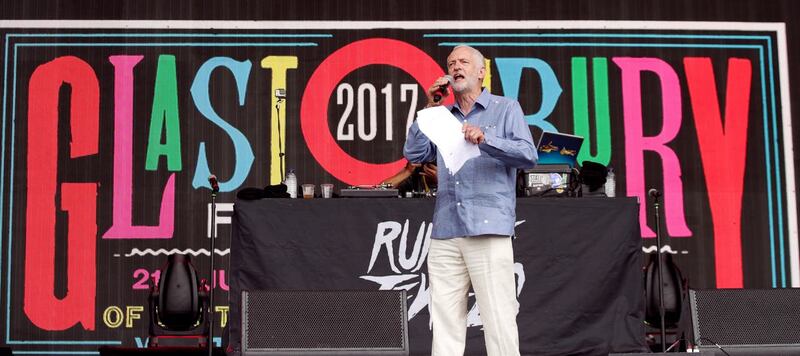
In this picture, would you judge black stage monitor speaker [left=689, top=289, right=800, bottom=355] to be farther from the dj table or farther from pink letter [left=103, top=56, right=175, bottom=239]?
pink letter [left=103, top=56, right=175, bottom=239]

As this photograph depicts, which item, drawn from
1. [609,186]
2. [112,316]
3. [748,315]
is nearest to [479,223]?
[748,315]

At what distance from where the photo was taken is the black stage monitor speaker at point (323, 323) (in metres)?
4.32

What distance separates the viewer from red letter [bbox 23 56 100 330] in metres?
6.84

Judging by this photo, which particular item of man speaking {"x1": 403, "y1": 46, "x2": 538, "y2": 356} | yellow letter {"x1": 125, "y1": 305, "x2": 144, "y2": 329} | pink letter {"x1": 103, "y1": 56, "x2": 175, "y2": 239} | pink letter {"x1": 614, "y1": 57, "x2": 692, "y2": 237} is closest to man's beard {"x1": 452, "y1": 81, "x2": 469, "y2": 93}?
man speaking {"x1": 403, "y1": 46, "x2": 538, "y2": 356}

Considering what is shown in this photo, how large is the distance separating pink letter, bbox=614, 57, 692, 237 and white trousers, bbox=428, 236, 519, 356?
12.0ft

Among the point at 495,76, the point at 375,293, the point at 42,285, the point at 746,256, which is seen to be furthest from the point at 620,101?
the point at 42,285

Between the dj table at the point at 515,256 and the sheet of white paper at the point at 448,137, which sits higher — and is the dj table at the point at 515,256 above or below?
below

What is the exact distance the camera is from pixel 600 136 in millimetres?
7168

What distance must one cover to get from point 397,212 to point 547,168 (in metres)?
0.90

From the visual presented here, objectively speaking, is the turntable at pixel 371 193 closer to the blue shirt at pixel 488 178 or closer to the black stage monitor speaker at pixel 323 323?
the black stage monitor speaker at pixel 323 323

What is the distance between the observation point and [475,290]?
363cm

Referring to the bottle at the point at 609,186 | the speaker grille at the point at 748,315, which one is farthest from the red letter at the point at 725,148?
the speaker grille at the point at 748,315

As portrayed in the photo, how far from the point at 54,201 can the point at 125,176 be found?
0.54 metres

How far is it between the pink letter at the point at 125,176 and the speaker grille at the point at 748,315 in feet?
13.0
